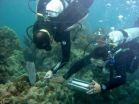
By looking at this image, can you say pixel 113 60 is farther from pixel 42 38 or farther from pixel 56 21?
pixel 42 38

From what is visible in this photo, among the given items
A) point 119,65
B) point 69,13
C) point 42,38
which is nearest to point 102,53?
point 119,65

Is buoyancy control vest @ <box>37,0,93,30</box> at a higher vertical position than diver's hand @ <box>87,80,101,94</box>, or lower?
higher

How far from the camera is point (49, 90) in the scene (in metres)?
7.11

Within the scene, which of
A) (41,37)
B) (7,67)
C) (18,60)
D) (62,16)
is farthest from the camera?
(18,60)

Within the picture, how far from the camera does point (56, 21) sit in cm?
583

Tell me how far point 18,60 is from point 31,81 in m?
6.07

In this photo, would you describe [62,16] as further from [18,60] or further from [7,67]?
[18,60]

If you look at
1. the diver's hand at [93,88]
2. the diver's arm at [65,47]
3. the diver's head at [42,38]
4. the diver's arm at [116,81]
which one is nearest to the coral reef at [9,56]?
the diver's arm at [65,47]

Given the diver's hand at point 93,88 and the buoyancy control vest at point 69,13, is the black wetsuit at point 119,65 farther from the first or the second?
the buoyancy control vest at point 69,13

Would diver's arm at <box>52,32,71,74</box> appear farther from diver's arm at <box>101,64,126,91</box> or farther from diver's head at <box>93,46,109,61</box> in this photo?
diver's arm at <box>101,64,126,91</box>

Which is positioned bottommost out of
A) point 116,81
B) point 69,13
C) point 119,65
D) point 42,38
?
point 116,81

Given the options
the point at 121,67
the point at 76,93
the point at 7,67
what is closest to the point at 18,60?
the point at 7,67

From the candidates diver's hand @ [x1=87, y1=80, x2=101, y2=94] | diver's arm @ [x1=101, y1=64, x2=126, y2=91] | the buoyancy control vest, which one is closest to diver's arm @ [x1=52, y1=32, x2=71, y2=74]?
the buoyancy control vest

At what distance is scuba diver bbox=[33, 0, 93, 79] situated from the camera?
559 centimetres
